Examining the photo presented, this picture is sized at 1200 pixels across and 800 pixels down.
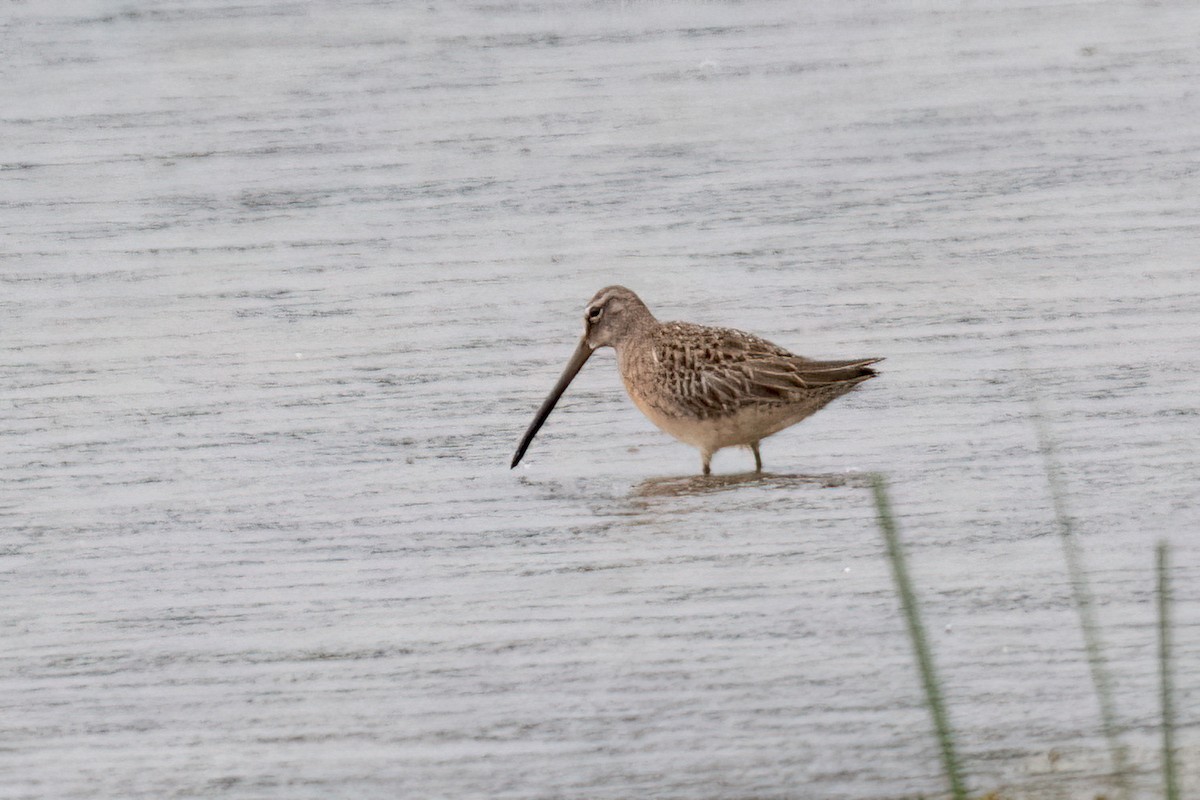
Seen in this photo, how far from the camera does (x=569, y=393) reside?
5035 mm

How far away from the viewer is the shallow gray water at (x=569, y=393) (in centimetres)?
307

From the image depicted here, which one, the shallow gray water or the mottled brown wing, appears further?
the mottled brown wing

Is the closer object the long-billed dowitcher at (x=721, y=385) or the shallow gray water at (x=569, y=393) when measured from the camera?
the shallow gray water at (x=569, y=393)

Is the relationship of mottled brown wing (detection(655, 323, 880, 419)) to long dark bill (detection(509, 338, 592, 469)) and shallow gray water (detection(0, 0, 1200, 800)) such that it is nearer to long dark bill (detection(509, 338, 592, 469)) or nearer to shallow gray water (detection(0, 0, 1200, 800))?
shallow gray water (detection(0, 0, 1200, 800))

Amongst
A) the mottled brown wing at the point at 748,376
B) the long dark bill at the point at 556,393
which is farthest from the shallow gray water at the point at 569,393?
the mottled brown wing at the point at 748,376

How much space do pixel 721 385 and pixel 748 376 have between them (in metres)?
0.08

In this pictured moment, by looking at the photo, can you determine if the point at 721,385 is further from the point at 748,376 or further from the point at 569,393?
the point at 569,393

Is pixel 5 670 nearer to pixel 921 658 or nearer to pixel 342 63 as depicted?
pixel 921 658

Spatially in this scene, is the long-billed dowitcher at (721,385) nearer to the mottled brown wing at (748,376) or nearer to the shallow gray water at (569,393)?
the mottled brown wing at (748,376)

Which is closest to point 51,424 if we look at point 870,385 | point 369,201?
point 369,201

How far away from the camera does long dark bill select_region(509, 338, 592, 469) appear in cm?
444

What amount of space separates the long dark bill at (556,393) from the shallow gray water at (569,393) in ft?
0.24

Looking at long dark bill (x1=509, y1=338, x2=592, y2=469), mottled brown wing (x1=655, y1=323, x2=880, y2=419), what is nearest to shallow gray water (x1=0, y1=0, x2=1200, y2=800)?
long dark bill (x1=509, y1=338, x2=592, y2=469)

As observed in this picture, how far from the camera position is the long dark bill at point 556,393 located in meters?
4.44
